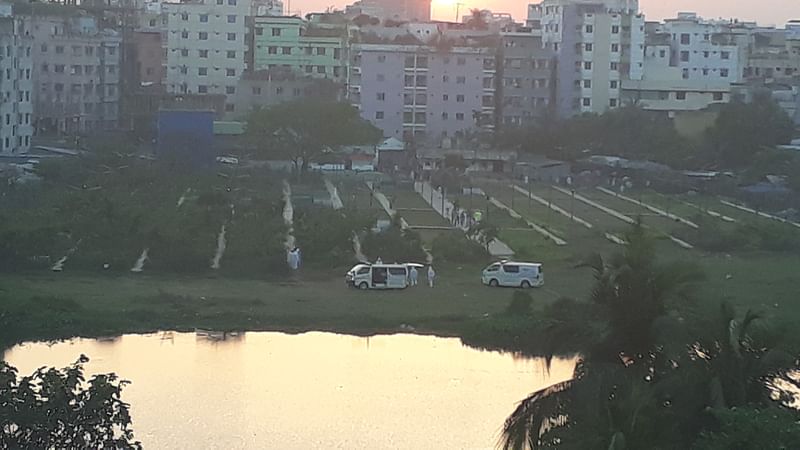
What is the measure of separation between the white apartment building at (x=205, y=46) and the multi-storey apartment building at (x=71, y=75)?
1.49m

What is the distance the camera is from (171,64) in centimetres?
2581

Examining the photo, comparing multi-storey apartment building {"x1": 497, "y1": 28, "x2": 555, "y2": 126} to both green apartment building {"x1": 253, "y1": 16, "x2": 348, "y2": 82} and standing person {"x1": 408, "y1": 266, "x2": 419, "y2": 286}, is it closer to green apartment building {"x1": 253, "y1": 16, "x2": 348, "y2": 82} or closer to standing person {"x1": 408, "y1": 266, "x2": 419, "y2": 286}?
green apartment building {"x1": 253, "y1": 16, "x2": 348, "y2": 82}

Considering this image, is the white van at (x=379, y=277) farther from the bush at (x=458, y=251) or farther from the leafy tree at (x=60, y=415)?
the leafy tree at (x=60, y=415)

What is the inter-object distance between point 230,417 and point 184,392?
0.61m

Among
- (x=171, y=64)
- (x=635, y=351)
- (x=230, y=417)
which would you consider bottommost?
(x=230, y=417)

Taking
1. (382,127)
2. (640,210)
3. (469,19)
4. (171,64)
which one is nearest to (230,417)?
(640,210)

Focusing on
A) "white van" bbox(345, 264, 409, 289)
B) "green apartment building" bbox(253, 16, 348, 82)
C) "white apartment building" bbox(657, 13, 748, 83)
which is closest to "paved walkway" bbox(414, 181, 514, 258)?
"white van" bbox(345, 264, 409, 289)

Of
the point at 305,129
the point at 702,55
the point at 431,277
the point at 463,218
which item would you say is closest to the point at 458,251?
the point at 431,277

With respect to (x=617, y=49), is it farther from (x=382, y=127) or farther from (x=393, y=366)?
(x=393, y=366)

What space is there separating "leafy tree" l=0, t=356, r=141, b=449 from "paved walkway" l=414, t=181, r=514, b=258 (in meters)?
7.33

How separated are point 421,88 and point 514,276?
14.4 metres

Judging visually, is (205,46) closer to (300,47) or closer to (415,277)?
(300,47)

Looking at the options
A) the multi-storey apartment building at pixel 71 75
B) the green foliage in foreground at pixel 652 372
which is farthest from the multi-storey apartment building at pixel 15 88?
the green foliage in foreground at pixel 652 372

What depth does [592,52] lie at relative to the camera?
25.2 metres
